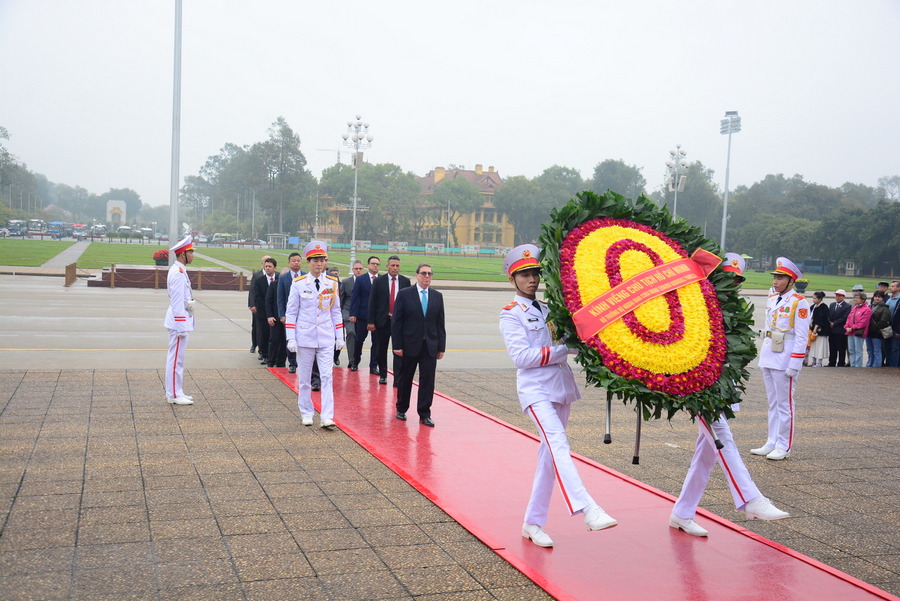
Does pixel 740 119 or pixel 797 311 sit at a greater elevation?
pixel 740 119

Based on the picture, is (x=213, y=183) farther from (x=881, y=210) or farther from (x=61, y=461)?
(x=61, y=461)

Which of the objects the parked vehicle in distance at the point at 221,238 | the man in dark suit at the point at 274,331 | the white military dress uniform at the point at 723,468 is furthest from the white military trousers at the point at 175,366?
the parked vehicle in distance at the point at 221,238

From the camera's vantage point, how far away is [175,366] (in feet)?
29.9

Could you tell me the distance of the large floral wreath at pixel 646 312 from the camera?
14.6ft

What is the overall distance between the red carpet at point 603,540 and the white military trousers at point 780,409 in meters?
2.08

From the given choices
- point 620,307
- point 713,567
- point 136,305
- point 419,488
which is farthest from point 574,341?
point 136,305

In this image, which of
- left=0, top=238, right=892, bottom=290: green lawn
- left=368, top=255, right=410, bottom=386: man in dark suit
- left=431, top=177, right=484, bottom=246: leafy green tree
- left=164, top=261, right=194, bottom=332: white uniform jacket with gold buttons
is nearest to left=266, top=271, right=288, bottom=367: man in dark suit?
left=368, top=255, right=410, bottom=386: man in dark suit

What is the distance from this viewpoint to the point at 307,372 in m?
8.59

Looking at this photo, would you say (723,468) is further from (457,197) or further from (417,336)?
(457,197)

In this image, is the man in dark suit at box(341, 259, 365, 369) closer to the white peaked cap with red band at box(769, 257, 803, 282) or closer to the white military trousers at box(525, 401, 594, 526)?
the white peaked cap with red band at box(769, 257, 803, 282)

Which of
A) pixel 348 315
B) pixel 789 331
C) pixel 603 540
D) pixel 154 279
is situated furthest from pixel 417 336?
pixel 154 279

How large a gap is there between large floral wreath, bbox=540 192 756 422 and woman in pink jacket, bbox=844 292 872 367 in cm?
1267

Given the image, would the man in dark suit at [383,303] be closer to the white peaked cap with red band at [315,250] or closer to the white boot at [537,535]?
the white peaked cap with red band at [315,250]

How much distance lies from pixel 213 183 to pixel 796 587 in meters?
168
